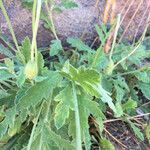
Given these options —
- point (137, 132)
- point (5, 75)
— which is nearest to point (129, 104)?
point (137, 132)

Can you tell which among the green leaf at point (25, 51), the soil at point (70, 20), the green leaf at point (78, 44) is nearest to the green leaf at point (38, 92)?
the green leaf at point (25, 51)

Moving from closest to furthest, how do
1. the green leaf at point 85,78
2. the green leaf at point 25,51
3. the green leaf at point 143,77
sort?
the green leaf at point 85,78 → the green leaf at point 25,51 → the green leaf at point 143,77

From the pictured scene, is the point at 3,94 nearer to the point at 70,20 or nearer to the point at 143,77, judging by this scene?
the point at 143,77

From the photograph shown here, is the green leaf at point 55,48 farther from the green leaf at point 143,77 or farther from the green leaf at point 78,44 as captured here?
the green leaf at point 143,77

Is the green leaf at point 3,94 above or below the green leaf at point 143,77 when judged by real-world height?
above

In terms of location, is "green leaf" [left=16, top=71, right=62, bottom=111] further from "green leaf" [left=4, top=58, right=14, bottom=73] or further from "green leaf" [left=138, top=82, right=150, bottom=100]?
"green leaf" [left=138, top=82, right=150, bottom=100]

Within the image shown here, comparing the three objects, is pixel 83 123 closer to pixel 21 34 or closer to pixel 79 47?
pixel 79 47

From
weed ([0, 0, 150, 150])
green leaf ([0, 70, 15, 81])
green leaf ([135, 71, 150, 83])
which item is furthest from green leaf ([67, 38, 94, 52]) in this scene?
green leaf ([0, 70, 15, 81])
